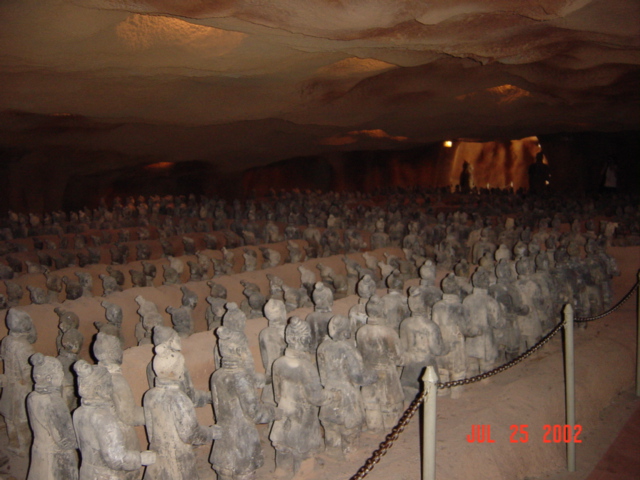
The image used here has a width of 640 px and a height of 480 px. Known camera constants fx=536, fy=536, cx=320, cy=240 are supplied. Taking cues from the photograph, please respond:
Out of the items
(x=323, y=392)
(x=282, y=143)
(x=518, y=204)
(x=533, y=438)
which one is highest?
(x=282, y=143)

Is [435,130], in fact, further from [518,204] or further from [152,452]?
[152,452]

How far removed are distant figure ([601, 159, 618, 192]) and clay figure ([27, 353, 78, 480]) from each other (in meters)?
16.6

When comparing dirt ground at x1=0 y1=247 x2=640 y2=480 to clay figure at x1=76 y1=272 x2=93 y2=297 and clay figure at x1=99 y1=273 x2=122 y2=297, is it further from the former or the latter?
clay figure at x1=76 y1=272 x2=93 y2=297

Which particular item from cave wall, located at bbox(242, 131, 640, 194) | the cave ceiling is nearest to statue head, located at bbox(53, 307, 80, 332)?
the cave ceiling

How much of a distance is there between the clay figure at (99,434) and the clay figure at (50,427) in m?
0.23

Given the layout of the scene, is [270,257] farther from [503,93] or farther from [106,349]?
[503,93]

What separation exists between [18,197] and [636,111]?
14.5m

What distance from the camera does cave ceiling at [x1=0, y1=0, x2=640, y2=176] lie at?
4.97 meters

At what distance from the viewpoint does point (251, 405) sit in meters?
2.77

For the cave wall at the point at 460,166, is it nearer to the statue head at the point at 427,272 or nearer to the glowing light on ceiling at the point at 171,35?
the glowing light on ceiling at the point at 171,35

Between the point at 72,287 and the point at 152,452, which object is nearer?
the point at 152,452

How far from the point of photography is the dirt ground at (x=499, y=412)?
3.26m

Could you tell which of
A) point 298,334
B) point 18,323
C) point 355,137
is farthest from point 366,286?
point 355,137

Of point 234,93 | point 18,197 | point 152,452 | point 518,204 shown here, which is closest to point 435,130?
point 518,204
